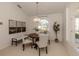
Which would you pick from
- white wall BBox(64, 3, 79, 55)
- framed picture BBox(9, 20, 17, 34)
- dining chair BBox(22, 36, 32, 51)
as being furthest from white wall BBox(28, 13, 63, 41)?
white wall BBox(64, 3, 79, 55)

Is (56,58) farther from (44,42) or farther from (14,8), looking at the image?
(14,8)

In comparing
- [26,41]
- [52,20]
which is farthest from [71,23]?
[52,20]

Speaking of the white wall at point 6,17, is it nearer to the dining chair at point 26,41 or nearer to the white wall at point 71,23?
the dining chair at point 26,41

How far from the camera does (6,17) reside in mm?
5234

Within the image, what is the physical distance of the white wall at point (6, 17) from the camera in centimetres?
492

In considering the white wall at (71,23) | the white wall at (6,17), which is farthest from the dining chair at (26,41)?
the white wall at (71,23)

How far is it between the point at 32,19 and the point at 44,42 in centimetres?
198

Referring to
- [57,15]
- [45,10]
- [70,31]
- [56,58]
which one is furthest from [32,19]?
[56,58]

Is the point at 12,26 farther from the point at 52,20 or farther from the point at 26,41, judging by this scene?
the point at 52,20

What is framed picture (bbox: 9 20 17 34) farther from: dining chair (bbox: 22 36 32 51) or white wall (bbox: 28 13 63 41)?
white wall (bbox: 28 13 63 41)

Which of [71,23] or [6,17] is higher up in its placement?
[6,17]

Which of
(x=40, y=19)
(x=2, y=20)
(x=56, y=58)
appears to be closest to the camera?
(x=56, y=58)

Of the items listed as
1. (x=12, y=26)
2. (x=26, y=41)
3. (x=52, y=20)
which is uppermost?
(x=52, y=20)

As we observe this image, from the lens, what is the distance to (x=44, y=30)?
6.01 meters
